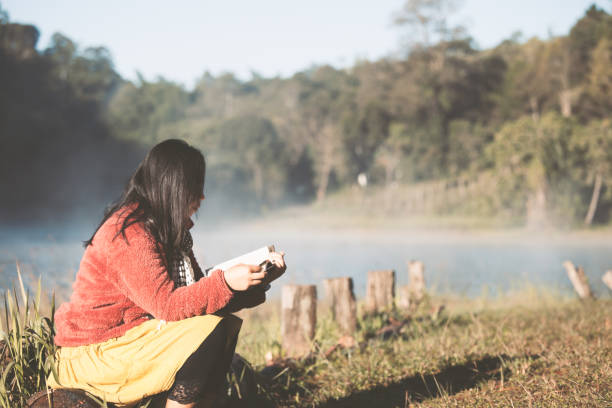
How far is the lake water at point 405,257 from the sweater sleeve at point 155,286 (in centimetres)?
347

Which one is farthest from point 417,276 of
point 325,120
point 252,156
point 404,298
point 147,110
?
point 147,110

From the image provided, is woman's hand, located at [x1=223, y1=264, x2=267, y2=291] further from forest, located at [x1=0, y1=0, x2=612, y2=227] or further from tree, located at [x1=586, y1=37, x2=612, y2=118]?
tree, located at [x1=586, y1=37, x2=612, y2=118]

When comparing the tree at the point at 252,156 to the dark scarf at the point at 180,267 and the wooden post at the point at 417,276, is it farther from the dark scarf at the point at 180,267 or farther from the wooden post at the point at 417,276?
the dark scarf at the point at 180,267

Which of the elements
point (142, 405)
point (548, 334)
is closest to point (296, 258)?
point (548, 334)

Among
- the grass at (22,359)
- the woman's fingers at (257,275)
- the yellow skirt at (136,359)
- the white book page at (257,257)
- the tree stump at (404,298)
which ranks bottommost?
the tree stump at (404,298)

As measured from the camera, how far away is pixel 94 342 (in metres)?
1.54

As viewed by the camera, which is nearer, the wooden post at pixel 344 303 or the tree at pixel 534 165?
the wooden post at pixel 344 303

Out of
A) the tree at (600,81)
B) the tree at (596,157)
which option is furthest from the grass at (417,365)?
the tree at (600,81)

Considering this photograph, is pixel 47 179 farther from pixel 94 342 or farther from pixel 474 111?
pixel 94 342

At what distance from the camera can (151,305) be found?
146 centimetres

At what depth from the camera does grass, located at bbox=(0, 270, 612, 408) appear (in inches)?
71.6

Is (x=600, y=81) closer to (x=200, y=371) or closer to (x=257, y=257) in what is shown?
(x=257, y=257)

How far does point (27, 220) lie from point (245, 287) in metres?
27.0

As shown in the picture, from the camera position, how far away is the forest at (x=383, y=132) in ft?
63.3
